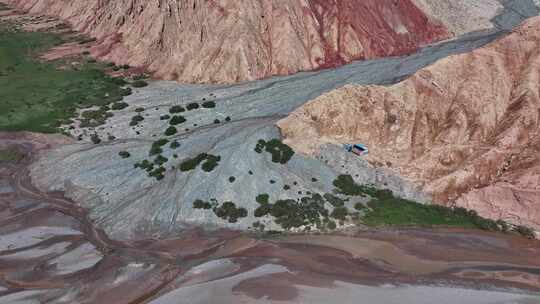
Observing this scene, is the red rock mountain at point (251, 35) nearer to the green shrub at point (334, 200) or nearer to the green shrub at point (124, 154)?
the green shrub at point (124, 154)

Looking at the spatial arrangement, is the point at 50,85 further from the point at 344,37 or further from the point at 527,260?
the point at 527,260

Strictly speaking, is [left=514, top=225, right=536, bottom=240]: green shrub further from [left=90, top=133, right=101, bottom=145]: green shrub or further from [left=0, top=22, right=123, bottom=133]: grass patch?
[left=0, top=22, right=123, bottom=133]: grass patch

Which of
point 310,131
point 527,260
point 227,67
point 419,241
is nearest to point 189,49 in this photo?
point 227,67

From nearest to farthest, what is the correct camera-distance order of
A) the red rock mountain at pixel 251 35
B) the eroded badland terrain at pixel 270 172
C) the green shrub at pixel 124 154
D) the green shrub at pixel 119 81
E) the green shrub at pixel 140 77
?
the eroded badland terrain at pixel 270 172 < the green shrub at pixel 124 154 < the green shrub at pixel 119 81 < the red rock mountain at pixel 251 35 < the green shrub at pixel 140 77

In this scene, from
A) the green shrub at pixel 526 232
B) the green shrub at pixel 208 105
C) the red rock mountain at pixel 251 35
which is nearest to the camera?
the green shrub at pixel 526 232

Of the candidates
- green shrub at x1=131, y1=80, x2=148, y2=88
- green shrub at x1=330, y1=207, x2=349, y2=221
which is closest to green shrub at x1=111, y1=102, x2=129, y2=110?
green shrub at x1=131, y1=80, x2=148, y2=88

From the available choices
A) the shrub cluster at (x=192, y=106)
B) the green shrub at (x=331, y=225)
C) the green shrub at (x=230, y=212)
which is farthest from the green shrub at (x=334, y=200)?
the shrub cluster at (x=192, y=106)
